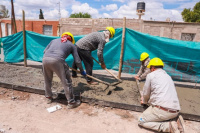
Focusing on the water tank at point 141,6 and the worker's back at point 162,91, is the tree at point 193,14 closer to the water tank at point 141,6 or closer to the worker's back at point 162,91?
the water tank at point 141,6

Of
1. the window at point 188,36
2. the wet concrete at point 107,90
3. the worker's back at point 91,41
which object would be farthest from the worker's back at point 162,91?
the window at point 188,36

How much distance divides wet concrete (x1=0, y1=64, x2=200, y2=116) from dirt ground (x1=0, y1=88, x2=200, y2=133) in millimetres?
349

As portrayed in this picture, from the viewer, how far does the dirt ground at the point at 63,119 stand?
8.74ft

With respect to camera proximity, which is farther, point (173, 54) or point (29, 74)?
point (29, 74)

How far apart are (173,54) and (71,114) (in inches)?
147

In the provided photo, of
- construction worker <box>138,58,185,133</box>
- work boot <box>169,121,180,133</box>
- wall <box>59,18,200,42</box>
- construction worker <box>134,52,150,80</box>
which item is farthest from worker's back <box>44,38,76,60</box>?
wall <box>59,18,200,42</box>

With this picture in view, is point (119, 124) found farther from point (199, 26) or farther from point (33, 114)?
point (199, 26)

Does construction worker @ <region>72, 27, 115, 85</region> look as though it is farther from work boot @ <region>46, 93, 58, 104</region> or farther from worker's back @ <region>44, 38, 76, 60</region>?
work boot @ <region>46, 93, 58, 104</region>

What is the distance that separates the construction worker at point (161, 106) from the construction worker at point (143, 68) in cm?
158

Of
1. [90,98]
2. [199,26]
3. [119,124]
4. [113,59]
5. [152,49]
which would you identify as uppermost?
[199,26]

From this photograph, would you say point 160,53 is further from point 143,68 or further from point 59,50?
point 59,50

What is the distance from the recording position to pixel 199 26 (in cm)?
1445

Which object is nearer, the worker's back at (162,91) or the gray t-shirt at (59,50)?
the worker's back at (162,91)

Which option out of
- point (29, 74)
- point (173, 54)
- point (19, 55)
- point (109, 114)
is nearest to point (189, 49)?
point (173, 54)
